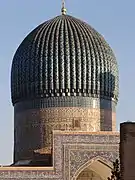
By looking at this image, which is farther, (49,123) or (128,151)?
(49,123)

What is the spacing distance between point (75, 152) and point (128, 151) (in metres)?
8.97

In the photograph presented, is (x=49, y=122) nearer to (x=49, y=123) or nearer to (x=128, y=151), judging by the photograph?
(x=49, y=123)

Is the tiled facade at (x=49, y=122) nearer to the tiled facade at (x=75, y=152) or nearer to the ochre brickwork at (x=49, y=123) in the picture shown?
the ochre brickwork at (x=49, y=123)

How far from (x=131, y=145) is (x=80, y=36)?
11401mm

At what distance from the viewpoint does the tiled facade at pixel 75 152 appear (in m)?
16.2

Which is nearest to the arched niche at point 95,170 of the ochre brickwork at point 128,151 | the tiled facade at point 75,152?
the tiled facade at point 75,152

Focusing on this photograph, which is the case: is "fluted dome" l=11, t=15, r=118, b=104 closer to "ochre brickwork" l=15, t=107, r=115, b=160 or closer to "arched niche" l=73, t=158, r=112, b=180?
Answer: "ochre brickwork" l=15, t=107, r=115, b=160

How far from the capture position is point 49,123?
18391mm

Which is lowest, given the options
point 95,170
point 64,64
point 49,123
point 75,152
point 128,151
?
point 95,170

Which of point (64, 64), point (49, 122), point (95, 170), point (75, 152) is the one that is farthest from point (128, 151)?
point (64, 64)

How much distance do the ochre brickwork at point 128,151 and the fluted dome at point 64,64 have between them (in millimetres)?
10678

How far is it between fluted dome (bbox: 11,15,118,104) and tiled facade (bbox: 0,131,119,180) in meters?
2.02

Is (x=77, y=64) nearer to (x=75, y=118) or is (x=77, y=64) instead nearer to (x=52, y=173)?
(x=75, y=118)

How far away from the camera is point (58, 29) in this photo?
19078mm
